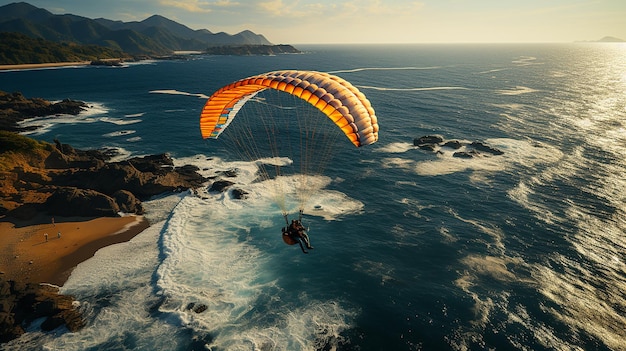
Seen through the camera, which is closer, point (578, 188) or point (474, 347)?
point (474, 347)

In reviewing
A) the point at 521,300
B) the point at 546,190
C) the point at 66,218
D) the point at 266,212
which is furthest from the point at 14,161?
the point at 546,190

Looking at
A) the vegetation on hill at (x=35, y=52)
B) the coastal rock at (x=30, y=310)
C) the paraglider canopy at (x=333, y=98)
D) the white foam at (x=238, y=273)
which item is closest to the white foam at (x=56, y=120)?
the white foam at (x=238, y=273)

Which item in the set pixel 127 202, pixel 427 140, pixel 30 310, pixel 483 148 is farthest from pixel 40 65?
pixel 483 148

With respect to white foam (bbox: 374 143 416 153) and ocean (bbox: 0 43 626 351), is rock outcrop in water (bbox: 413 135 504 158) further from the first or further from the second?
white foam (bbox: 374 143 416 153)

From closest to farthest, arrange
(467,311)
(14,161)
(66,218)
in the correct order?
1. (467,311)
2. (66,218)
3. (14,161)

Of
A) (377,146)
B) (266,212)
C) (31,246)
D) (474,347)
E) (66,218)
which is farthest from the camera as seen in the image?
(377,146)

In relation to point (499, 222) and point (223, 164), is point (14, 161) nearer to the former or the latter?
point (223, 164)

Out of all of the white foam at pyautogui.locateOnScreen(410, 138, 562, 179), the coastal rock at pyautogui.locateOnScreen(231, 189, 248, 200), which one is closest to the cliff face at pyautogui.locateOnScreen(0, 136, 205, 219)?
the coastal rock at pyautogui.locateOnScreen(231, 189, 248, 200)
